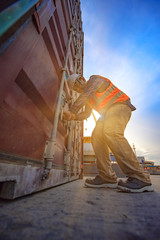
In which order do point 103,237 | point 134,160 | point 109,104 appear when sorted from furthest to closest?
point 109,104 → point 134,160 → point 103,237

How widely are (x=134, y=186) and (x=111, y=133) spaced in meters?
0.67

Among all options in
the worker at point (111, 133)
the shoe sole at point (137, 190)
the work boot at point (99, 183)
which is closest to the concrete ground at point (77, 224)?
the shoe sole at point (137, 190)

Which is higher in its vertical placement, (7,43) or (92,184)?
(7,43)

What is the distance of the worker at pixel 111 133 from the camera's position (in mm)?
1403

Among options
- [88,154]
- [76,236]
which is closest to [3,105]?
[76,236]

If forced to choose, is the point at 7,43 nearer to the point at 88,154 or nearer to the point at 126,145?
the point at 126,145

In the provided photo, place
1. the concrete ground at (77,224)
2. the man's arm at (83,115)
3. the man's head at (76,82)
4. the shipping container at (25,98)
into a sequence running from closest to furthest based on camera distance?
the concrete ground at (77,224), the shipping container at (25,98), the man's head at (76,82), the man's arm at (83,115)

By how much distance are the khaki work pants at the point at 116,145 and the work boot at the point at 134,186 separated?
0.05 meters

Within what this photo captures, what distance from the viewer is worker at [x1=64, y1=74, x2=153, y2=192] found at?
4.60 feet

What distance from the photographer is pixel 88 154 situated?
15.0m

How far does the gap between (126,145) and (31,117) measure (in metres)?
1.24

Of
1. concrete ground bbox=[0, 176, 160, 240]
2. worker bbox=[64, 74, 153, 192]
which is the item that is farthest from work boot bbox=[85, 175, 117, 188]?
concrete ground bbox=[0, 176, 160, 240]

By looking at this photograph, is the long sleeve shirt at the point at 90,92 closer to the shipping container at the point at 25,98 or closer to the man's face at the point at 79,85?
the man's face at the point at 79,85

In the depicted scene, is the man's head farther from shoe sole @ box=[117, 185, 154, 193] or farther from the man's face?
shoe sole @ box=[117, 185, 154, 193]
